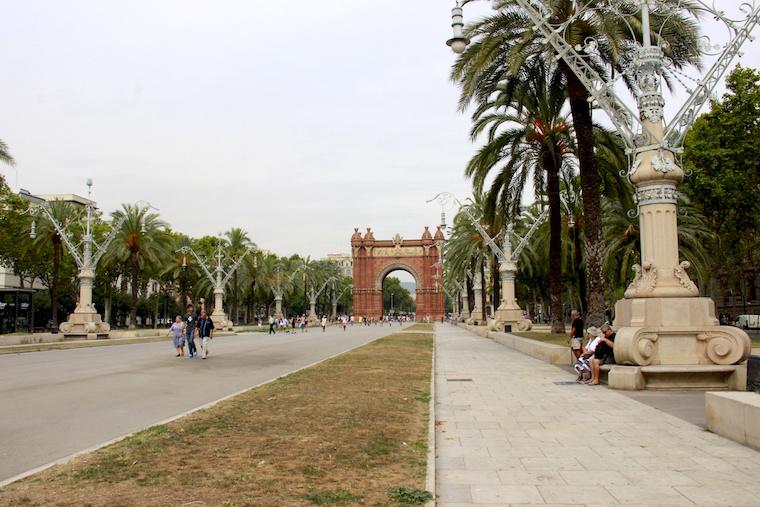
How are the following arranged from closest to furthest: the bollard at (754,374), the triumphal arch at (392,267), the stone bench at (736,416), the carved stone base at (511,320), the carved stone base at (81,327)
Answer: the stone bench at (736,416)
the bollard at (754,374)
the carved stone base at (511,320)
the carved stone base at (81,327)
the triumphal arch at (392,267)

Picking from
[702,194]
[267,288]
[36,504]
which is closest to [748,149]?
[702,194]

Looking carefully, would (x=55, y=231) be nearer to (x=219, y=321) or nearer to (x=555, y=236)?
(x=219, y=321)

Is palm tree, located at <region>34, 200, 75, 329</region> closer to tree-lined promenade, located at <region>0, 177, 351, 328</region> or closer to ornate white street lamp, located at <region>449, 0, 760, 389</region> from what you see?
tree-lined promenade, located at <region>0, 177, 351, 328</region>

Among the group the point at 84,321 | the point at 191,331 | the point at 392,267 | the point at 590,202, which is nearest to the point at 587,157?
the point at 590,202

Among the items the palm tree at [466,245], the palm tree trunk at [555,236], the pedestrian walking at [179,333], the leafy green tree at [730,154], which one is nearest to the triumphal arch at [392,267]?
the palm tree at [466,245]

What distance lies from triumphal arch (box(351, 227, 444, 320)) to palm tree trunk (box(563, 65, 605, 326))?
3758 inches

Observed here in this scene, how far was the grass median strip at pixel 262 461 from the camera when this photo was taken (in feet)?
15.3

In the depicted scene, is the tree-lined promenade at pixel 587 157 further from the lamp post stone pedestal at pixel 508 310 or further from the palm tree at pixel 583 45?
the lamp post stone pedestal at pixel 508 310

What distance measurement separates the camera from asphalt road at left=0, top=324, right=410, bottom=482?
22.9 feet

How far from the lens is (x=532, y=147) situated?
78.9 feet

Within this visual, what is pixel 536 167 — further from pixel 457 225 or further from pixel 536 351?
pixel 457 225

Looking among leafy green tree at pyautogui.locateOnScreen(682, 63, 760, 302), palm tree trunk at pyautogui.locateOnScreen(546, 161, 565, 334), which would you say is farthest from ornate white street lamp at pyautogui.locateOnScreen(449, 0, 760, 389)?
leafy green tree at pyautogui.locateOnScreen(682, 63, 760, 302)

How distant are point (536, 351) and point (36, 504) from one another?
15.7 meters

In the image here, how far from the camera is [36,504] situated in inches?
174
